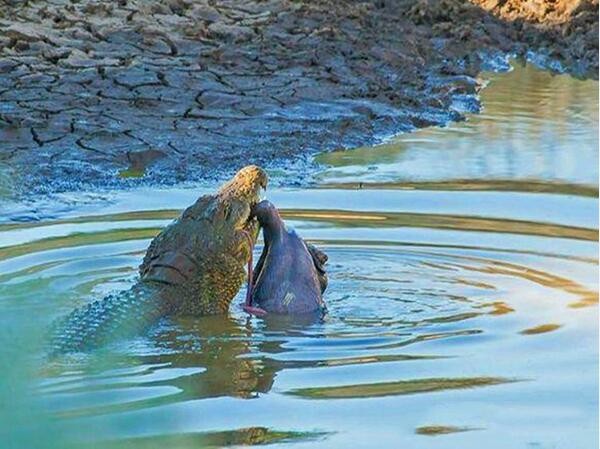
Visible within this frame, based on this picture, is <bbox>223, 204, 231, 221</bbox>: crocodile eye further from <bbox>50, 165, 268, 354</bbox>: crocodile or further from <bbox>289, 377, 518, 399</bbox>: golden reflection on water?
<bbox>289, 377, 518, 399</bbox>: golden reflection on water

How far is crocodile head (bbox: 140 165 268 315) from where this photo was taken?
6172 millimetres

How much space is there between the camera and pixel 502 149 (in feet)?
35.1

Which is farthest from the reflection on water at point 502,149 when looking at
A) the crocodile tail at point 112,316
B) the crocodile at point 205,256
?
the crocodile tail at point 112,316

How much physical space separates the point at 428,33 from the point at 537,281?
29.1 ft

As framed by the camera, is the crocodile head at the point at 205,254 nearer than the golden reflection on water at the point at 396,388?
No

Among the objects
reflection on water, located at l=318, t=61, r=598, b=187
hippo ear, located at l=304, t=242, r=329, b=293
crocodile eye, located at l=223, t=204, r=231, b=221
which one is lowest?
reflection on water, located at l=318, t=61, r=598, b=187

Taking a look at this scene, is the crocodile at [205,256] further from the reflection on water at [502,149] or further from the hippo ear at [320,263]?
the reflection on water at [502,149]

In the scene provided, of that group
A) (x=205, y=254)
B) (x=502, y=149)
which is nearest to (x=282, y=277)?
(x=205, y=254)

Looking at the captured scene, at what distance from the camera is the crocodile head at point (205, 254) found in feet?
20.2

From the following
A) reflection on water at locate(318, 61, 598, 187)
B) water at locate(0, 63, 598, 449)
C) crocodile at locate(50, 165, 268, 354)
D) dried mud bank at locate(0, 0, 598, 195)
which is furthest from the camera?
dried mud bank at locate(0, 0, 598, 195)

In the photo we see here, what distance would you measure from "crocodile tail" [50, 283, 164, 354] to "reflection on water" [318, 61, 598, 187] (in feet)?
12.6

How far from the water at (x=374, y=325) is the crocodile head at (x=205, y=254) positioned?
0.11 metres

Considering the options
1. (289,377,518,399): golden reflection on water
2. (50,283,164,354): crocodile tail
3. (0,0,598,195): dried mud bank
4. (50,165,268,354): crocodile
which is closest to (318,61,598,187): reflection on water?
(0,0,598,195): dried mud bank

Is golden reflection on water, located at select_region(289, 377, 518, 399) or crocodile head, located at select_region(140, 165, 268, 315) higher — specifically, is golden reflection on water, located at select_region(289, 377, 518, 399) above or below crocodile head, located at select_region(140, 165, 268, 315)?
below
